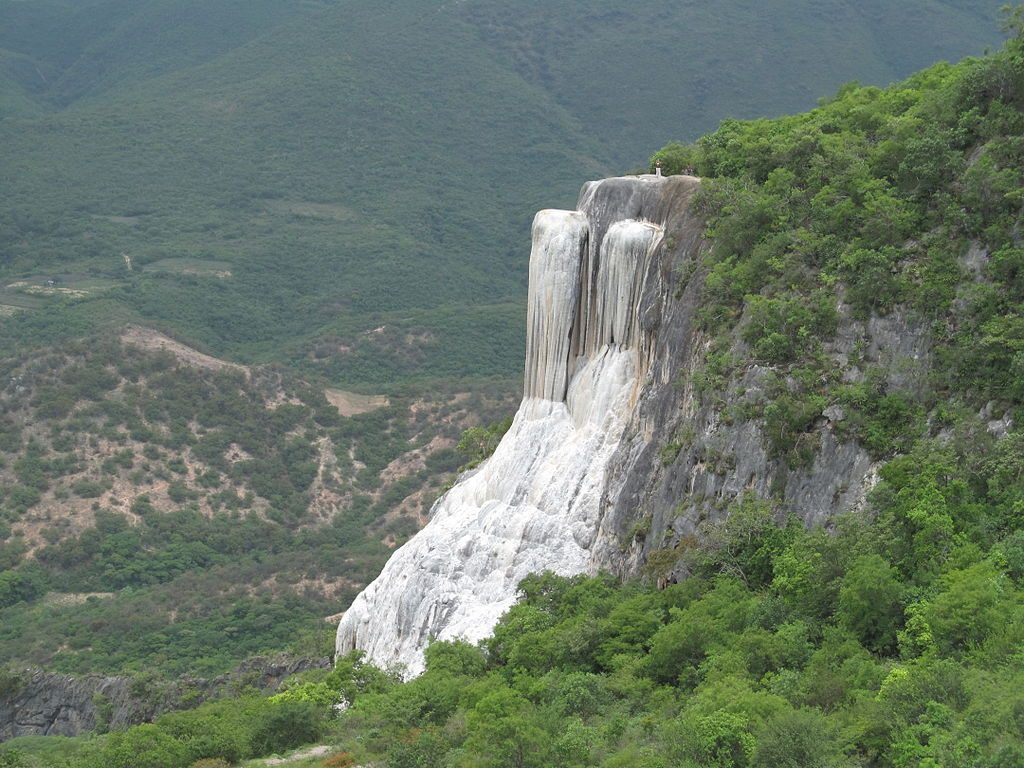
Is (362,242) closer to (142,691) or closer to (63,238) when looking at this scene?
(63,238)

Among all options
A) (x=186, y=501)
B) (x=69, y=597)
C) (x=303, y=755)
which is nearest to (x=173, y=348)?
(x=186, y=501)

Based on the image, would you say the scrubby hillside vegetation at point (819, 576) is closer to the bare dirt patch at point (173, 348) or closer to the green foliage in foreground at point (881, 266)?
the green foliage in foreground at point (881, 266)

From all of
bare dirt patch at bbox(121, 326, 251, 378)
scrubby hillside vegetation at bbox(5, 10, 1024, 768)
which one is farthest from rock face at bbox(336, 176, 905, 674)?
bare dirt patch at bbox(121, 326, 251, 378)

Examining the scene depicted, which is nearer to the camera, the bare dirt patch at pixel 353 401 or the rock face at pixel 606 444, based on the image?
the rock face at pixel 606 444

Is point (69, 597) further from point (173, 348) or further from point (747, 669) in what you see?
point (747, 669)

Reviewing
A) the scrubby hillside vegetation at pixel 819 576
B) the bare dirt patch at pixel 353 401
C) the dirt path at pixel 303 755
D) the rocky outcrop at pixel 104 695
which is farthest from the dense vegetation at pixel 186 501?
Answer: the scrubby hillside vegetation at pixel 819 576

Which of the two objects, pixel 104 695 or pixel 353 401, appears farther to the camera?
pixel 353 401

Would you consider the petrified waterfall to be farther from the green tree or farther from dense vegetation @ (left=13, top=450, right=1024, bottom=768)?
the green tree
